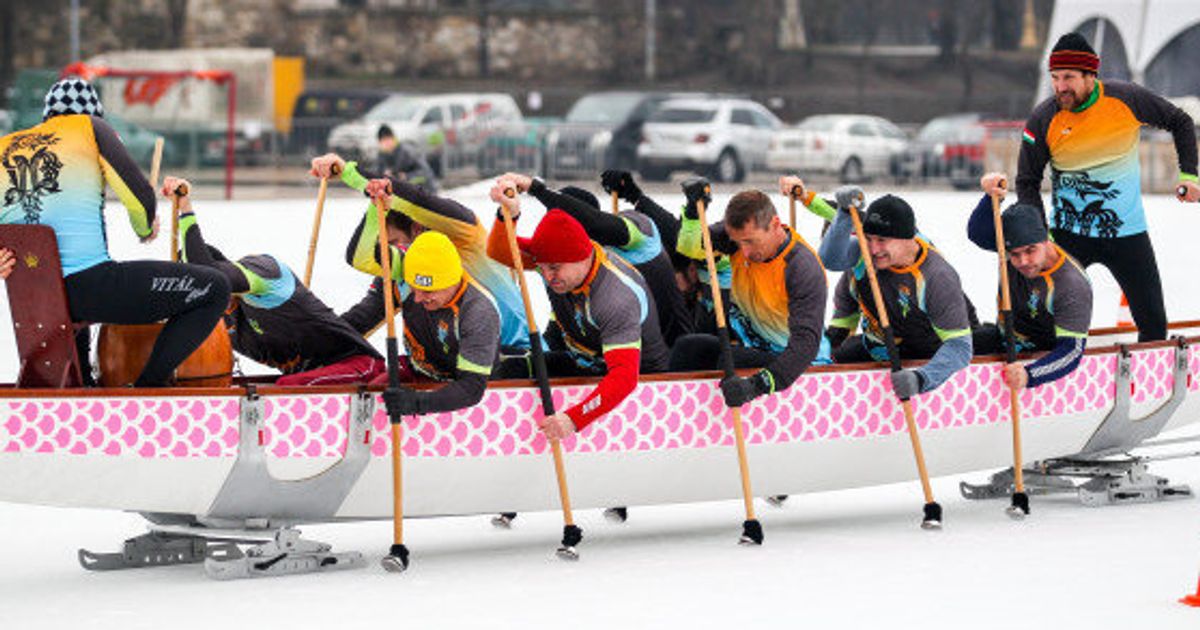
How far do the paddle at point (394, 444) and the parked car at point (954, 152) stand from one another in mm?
23818

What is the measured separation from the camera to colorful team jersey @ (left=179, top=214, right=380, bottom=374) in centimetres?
833

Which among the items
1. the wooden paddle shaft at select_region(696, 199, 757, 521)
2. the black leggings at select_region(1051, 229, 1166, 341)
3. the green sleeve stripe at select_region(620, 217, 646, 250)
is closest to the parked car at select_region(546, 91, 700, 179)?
the black leggings at select_region(1051, 229, 1166, 341)

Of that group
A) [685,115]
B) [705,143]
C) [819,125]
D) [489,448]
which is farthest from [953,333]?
[685,115]

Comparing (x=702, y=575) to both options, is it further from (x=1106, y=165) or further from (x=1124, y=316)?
(x=1124, y=316)

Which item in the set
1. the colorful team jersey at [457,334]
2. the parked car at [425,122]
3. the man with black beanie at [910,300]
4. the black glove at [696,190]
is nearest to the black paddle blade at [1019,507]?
the man with black beanie at [910,300]

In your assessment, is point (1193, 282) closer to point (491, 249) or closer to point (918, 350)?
point (918, 350)

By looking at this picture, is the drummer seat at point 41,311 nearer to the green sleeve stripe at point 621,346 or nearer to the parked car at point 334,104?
the green sleeve stripe at point 621,346

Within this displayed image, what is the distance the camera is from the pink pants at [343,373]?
27.6ft

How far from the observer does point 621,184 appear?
9328mm

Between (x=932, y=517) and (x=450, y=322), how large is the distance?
193cm

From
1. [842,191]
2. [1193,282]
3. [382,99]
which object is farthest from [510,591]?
[382,99]

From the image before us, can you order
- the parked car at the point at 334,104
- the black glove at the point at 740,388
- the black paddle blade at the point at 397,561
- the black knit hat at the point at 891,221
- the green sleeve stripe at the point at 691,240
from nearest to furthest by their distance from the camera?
the black paddle blade at the point at 397,561
the black glove at the point at 740,388
the black knit hat at the point at 891,221
the green sleeve stripe at the point at 691,240
the parked car at the point at 334,104

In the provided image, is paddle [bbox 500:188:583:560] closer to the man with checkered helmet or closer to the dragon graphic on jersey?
the man with checkered helmet

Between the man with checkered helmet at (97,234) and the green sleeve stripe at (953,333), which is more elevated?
the man with checkered helmet at (97,234)
